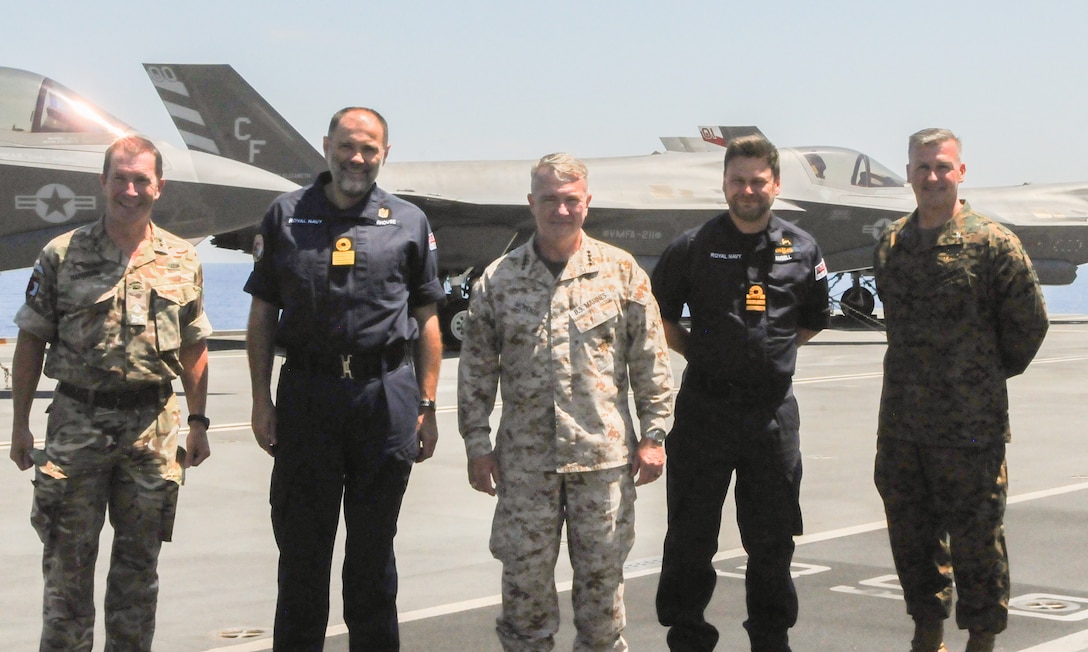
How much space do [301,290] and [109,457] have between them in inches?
32.1

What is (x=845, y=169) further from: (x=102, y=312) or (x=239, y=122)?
(x=102, y=312)

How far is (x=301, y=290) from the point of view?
4391mm

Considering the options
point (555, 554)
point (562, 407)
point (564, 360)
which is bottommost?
point (555, 554)

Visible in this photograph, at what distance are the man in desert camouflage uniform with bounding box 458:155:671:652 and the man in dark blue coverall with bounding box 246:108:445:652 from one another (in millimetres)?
280

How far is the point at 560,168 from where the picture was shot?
4266 millimetres

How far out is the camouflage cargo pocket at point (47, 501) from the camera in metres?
4.28

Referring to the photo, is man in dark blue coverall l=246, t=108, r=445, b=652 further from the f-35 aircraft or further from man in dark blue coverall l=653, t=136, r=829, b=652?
the f-35 aircraft

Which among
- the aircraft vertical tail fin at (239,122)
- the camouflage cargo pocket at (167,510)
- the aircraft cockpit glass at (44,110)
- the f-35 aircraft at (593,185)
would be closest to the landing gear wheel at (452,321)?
the f-35 aircraft at (593,185)

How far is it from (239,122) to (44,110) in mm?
10049

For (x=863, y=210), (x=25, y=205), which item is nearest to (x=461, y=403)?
(x=25, y=205)

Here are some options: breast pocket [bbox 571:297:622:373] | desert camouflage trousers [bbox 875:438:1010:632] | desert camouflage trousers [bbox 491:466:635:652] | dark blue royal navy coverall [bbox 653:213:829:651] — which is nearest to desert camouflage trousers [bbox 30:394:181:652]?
desert camouflage trousers [bbox 491:466:635:652]

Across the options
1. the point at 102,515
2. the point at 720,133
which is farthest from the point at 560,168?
the point at 720,133

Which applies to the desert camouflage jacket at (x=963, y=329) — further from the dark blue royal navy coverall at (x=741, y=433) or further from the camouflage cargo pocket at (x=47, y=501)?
the camouflage cargo pocket at (x=47, y=501)

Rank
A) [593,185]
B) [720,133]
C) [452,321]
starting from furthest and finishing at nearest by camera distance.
A: [720,133] < [593,185] < [452,321]
